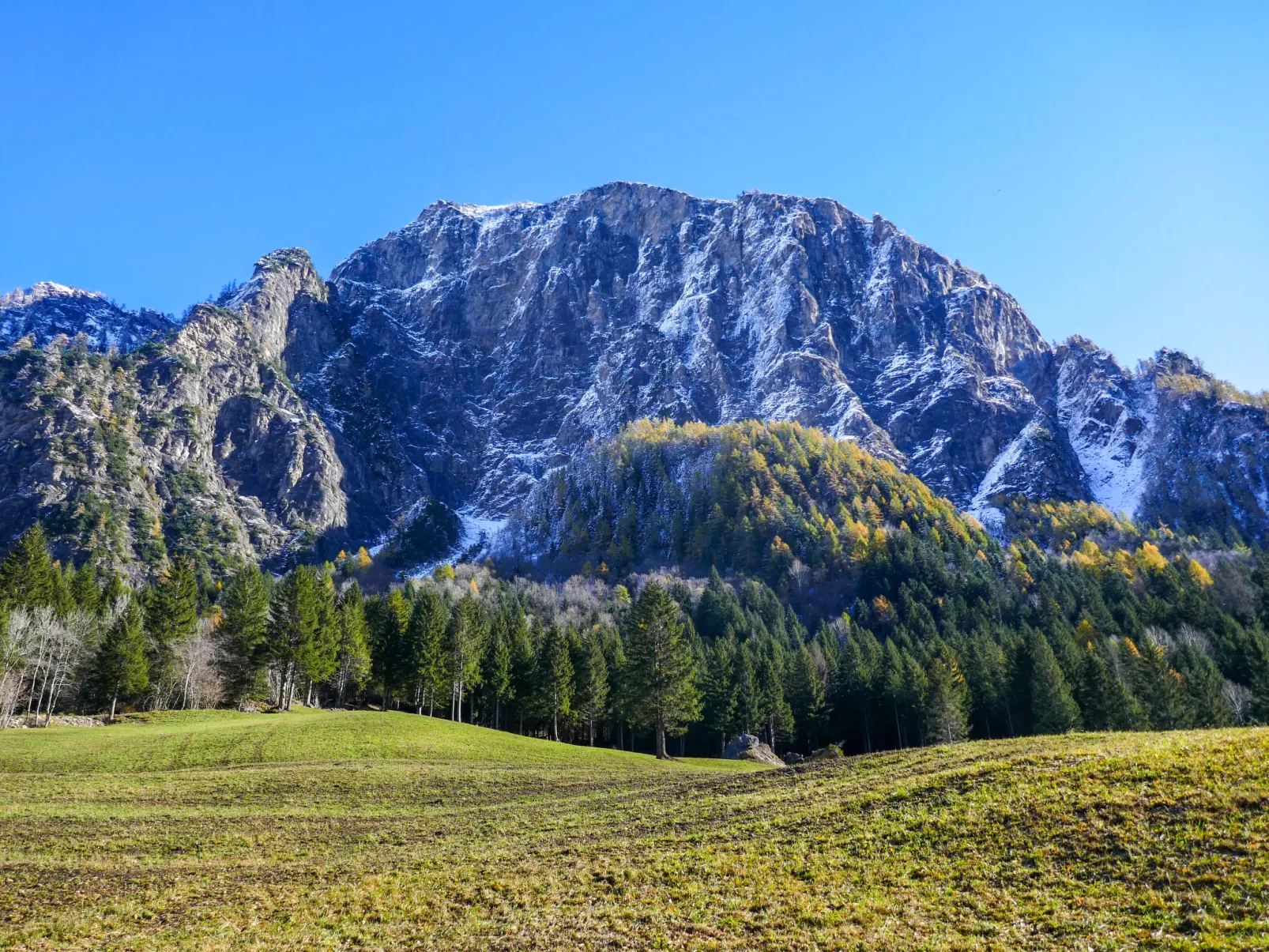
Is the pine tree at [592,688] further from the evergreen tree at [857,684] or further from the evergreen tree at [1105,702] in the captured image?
the evergreen tree at [1105,702]

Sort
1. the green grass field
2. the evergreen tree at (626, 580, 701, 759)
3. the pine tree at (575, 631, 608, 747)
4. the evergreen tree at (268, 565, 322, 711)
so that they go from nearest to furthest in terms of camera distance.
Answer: the green grass field
the evergreen tree at (626, 580, 701, 759)
the evergreen tree at (268, 565, 322, 711)
the pine tree at (575, 631, 608, 747)

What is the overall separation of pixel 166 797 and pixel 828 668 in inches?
3232

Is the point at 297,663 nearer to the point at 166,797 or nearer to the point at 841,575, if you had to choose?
the point at 166,797

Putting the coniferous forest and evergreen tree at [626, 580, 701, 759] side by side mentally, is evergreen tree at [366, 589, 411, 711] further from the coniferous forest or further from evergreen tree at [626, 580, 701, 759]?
evergreen tree at [626, 580, 701, 759]

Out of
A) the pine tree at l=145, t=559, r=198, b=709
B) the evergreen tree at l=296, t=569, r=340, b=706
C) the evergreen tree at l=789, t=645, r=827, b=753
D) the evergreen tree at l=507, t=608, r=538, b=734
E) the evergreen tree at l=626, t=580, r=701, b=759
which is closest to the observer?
the evergreen tree at l=626, t=580, r=701, b=759

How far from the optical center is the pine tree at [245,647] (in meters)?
71.6

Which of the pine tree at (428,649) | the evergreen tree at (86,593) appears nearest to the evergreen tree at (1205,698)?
the pine tree at (428,649)

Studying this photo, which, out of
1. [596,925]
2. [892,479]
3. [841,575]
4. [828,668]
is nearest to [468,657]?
[828,668]

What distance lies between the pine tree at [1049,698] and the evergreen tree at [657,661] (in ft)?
132

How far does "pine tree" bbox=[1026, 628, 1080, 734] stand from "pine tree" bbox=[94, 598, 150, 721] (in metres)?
89.1

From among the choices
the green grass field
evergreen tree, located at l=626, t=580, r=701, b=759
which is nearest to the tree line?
evergreen tree, located at l=626, t=580, r=701, b=759

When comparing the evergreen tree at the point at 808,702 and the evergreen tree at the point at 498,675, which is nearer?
the evergreen tree at the point at 498,675

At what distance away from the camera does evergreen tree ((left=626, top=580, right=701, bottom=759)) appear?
60.8 m

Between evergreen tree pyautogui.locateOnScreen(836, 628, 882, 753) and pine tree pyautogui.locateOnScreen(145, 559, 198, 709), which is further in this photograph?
evergreen tree pyautogui.locateOnScreen(836, 628, 882, 753)
